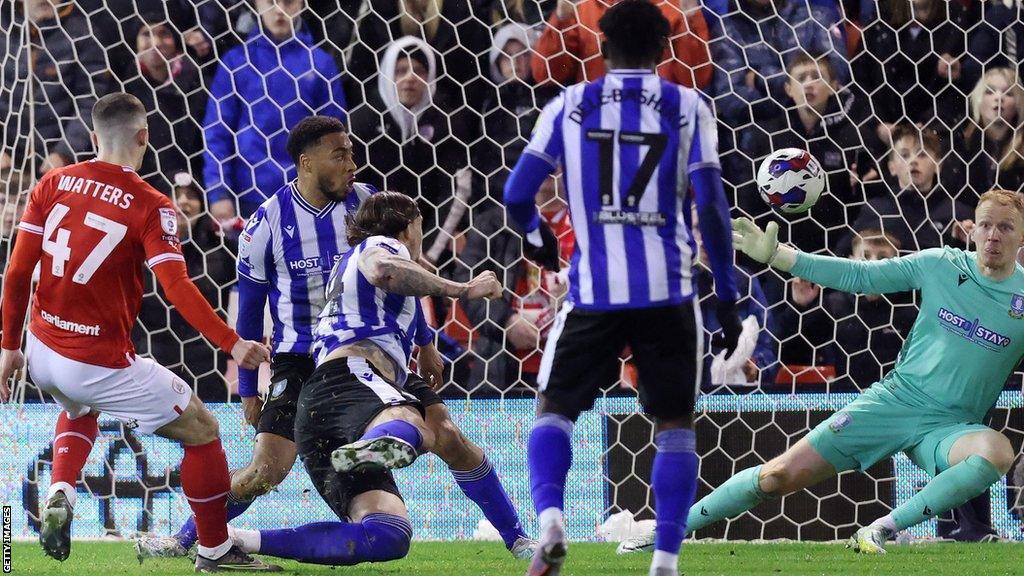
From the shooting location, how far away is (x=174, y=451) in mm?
5926

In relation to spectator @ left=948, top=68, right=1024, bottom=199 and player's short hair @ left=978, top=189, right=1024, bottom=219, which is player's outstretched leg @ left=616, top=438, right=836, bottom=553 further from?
spectator @ left=948, top=68, right=1024, bottom=199

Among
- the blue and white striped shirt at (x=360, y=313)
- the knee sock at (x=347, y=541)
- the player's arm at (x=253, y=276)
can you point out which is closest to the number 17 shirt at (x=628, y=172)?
the blue and white striped shirt at (x=360, y=313)

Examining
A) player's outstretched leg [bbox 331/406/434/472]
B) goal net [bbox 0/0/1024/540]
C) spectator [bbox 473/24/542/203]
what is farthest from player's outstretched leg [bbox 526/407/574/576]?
spectator [bbox 473/24/542/203]

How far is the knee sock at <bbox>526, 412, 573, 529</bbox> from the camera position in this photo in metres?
3.41

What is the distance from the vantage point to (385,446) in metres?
3.66

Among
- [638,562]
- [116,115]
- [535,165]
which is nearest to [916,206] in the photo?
[638,562]

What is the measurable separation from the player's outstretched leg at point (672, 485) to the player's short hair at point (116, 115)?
1946 mm

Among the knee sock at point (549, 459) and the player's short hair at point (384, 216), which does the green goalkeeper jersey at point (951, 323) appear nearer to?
the player's short hair at point (384, 216)

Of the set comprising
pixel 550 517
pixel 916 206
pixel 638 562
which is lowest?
pixel 638 562

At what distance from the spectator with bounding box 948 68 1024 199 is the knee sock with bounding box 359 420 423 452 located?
358 centimetres

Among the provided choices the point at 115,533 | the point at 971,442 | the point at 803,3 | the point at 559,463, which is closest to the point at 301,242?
the point at 559,463

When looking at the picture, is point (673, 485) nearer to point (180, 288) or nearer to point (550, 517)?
point (550, 517)

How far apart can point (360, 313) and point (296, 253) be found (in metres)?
0.70

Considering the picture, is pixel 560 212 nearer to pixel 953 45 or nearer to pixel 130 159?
pixel 953 45
